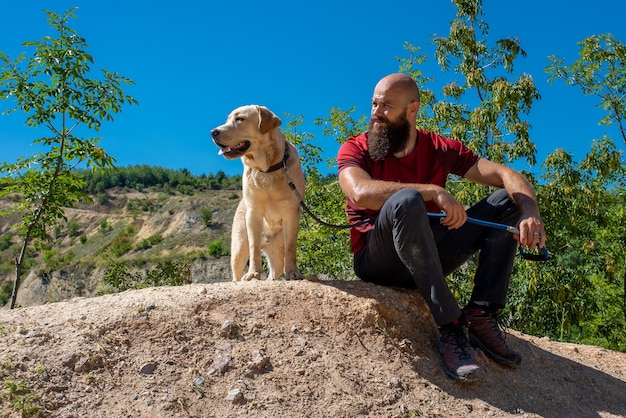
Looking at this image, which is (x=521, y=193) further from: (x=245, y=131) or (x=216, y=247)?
(x=216, y=247)

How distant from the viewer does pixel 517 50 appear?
10.2 meters

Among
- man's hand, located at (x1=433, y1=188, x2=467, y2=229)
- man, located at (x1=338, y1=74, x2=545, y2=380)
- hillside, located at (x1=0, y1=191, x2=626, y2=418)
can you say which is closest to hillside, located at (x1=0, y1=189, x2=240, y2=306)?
hillside, located at (x1=0, y1=191, x2=626, y2=418)

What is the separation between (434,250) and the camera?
3535mm

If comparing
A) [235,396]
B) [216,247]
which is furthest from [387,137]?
[216,247]

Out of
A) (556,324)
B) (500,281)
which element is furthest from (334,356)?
(556,324)

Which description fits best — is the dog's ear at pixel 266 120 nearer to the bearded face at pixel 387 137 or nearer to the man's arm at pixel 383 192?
the bearded face at pixel 387 137

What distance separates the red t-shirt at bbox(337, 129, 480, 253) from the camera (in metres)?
4.18

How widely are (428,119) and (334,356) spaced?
25.0 ft

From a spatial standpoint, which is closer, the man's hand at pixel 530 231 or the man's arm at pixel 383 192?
the man's arm at pixel 383 192

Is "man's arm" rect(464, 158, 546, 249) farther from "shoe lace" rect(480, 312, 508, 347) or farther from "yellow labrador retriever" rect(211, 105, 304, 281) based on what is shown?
"yellow labrador retriever" rect(211, 105, 304, 281)

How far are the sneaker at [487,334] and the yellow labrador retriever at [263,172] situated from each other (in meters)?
1.45

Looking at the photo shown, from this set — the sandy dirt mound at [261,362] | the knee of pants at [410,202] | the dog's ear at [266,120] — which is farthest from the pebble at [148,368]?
the dog's ear at [266,120]

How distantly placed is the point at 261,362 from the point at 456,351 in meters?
1.20

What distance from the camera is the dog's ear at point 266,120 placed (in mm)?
4742
